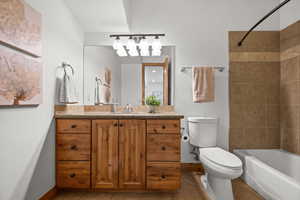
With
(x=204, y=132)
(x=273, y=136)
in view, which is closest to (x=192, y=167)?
(x=204, y=132)

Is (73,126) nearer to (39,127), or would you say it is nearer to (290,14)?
(39,127)

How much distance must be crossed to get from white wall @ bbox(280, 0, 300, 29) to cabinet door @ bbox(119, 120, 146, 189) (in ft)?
7.59

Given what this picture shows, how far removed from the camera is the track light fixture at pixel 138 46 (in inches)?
104

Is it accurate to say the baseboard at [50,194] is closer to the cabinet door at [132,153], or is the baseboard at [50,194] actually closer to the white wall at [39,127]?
the white wall at [39,127]

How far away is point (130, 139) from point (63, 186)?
0.84 meters

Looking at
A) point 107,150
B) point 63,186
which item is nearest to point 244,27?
point 107,150

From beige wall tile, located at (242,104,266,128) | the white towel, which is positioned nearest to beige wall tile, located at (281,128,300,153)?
beige wall tile, located at (242,104,266,128)

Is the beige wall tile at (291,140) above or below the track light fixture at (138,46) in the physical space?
below

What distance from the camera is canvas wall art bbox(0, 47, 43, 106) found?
53.2 inches

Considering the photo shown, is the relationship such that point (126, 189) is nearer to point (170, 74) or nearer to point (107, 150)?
point (107, 150)

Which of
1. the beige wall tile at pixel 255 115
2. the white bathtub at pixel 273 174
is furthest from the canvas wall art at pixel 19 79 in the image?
the beige wall tile at pixel 255 115

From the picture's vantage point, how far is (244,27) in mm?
2756

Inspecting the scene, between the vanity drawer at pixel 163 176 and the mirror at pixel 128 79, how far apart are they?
935 mm

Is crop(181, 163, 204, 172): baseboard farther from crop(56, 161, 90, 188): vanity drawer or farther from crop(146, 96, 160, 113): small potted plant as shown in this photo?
crop(56, 161, 90, 188): vanity drawer
